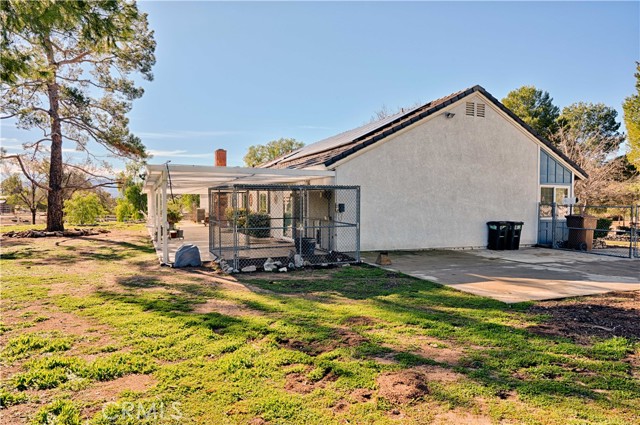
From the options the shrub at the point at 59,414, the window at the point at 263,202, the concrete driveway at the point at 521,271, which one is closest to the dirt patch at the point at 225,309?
the shrub at the point at 59,414

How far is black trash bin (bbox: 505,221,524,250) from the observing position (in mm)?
14391

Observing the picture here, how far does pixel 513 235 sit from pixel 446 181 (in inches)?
127

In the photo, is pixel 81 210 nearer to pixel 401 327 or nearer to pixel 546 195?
pixel 401 327

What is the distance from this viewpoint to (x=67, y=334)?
4.88 m

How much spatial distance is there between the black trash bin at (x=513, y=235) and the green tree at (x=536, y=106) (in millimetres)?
25913

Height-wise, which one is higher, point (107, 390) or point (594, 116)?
point (594, 116)

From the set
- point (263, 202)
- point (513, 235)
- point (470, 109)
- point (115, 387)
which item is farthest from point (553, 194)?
point (115, 387)

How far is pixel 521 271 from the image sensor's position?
978 cm

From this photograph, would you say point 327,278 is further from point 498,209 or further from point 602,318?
point 498,209

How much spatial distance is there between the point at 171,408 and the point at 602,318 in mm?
5945

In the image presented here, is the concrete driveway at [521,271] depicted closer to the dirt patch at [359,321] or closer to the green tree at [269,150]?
the dirt patch at [359,321]

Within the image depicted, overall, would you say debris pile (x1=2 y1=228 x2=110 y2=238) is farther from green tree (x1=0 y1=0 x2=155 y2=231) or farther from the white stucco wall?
the white stucco wall

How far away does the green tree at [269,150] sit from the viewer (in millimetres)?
49469

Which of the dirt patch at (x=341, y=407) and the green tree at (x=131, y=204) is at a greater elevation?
the green tree at (x=131, y=204)
